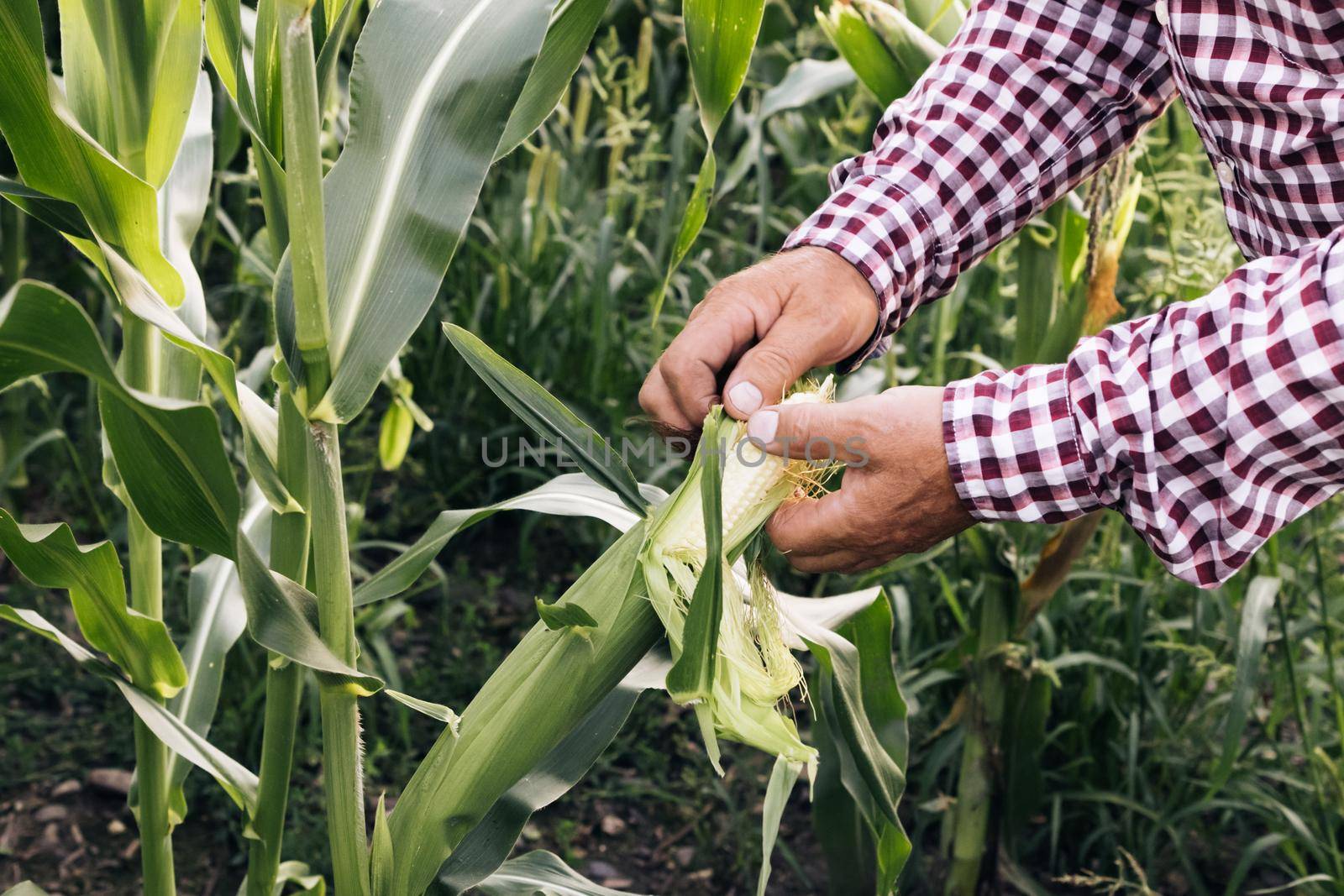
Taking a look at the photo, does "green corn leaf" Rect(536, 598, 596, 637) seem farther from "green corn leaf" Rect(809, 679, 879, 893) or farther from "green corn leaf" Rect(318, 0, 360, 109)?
"green corn leaf" Rect(809, 679, 879, 893)

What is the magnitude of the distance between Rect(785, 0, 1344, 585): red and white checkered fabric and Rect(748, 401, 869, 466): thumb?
0.25 ft

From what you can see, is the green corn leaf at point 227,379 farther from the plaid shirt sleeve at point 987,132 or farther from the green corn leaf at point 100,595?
the plaid shirt sleeve at point 987,132

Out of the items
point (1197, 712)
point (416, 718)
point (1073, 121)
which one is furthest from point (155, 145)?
point (1197, 712)

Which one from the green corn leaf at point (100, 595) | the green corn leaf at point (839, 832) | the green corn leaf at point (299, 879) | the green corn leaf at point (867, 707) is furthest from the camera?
the green corn leaf at point (839, 832)

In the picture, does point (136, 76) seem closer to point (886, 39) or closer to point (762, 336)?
point (762, 336)

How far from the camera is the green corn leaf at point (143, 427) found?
2.57ft

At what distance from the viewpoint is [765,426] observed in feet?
3.15

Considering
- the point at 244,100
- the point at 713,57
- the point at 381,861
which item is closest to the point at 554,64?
the point at 713,57

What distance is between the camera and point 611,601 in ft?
3.21

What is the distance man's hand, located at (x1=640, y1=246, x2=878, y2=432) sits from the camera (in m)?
1.05

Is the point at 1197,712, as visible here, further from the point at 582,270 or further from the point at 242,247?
the point at 242,247

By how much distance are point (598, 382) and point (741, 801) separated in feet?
2.71

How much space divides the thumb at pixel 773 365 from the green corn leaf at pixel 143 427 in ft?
1.32

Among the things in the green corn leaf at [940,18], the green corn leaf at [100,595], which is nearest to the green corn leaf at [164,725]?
the green corn leaf at [100,595]
